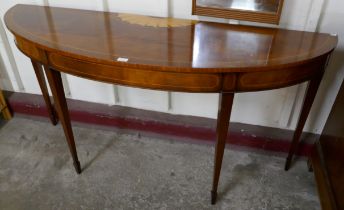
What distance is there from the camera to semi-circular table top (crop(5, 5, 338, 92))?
3.32 feet

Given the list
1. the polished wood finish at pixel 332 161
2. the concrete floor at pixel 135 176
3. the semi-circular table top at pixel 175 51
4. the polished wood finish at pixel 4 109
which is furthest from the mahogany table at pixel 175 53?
the polished wood finish at pixel 4 109

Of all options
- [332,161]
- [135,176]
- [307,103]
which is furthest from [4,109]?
[332,161]

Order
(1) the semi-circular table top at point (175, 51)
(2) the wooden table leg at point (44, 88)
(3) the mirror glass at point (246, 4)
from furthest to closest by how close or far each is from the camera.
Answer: (2) the wooden table leg at point (44, 88) < (3) the mirror glass at point (246, 4) < (1) the semi-circular table top at point (175, 51)

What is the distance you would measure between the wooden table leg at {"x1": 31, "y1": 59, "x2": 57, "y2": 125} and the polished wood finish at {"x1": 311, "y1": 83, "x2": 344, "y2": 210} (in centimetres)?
145

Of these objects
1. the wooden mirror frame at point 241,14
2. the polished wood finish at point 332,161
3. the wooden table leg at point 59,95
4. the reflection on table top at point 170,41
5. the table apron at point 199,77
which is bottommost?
the polished wood finish at point 332,161

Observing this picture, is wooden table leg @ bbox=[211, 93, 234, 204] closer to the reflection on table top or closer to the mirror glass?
the reflection on table top

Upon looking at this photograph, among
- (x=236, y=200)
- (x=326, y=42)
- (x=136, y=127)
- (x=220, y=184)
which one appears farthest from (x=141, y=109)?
(x=326, y=42)

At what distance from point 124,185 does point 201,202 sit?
0.40m

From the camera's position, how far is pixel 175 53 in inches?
42.3

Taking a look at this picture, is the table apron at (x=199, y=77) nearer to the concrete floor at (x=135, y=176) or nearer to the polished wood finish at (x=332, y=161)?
the polished wood finish at (x=332, y=161)

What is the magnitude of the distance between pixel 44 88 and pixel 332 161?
1496 mm

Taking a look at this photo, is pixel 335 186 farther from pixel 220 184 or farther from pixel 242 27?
pixel 242 27

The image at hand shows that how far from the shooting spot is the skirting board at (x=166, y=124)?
5.46 ft

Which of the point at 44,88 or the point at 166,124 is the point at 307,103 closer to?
the point at 166,124
